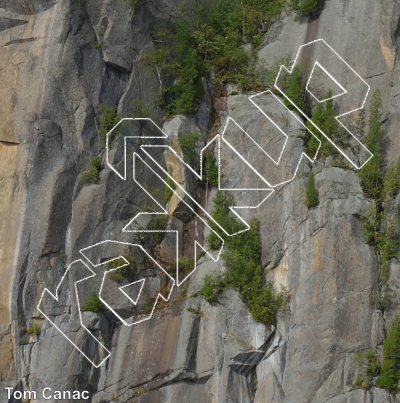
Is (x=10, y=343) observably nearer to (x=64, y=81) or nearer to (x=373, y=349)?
(x=64, y=81)

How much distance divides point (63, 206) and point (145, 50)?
23.4 feet

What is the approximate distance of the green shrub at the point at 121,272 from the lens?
1997 centimetres

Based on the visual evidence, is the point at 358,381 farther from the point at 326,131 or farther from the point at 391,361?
the point at 326,131

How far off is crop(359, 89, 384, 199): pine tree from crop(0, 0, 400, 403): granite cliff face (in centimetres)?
32

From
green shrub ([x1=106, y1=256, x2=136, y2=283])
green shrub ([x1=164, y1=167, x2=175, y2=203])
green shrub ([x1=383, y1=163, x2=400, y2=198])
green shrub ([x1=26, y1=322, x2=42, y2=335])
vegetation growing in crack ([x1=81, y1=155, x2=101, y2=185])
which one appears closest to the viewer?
green shrub ([x1=383, y1=163, x2=400, y2=198])

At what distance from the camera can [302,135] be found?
2045 cm

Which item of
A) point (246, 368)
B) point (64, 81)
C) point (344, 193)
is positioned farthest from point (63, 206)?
point (344, 193)

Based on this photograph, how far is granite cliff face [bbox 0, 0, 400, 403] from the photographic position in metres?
17.9

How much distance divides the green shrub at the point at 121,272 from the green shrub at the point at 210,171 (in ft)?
12.8

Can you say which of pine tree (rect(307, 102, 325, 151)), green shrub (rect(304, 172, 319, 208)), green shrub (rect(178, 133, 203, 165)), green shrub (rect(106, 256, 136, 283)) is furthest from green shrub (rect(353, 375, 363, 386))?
green shrub (rect(178, 133, 203, 165))

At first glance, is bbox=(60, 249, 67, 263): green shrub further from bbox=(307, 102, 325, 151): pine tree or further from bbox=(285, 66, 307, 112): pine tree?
bbox=(285, 66, 307, 112): pine tree

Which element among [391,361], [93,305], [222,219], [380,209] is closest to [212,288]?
[222,219]

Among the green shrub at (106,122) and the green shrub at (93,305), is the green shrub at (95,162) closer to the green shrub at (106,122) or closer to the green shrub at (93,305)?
the green shrub at (106,122)

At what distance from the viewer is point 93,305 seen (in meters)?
19.4
